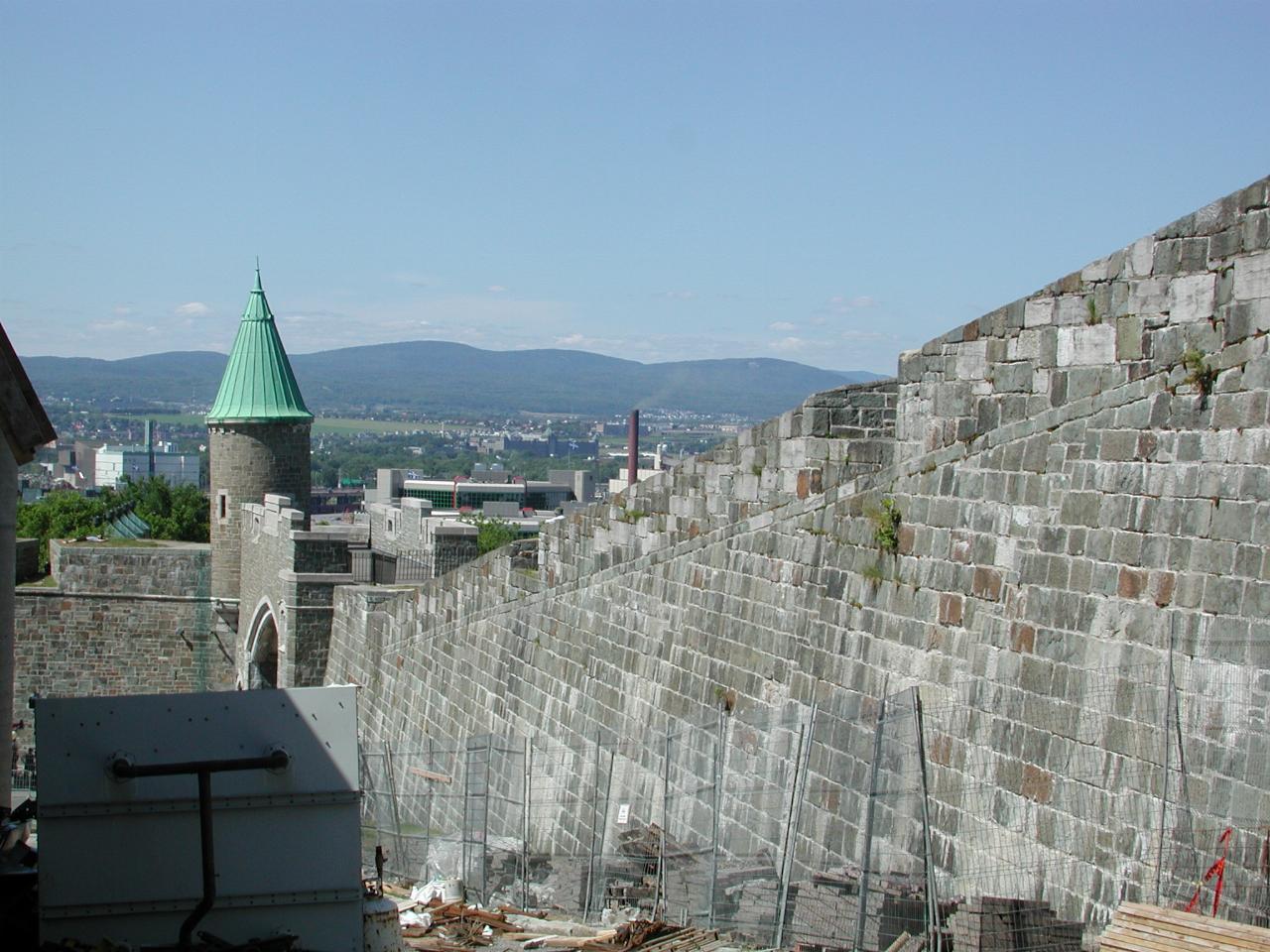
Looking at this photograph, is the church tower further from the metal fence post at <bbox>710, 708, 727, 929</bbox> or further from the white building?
the white building

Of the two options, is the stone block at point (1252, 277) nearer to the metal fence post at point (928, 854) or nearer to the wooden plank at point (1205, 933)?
the metal fence post at point (928, 854)

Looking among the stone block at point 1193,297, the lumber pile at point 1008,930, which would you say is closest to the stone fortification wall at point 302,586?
the lumber pile at point 1008,930

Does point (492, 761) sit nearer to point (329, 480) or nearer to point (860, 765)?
point (860, 765)

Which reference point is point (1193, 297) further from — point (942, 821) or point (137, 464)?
point (137, 464)

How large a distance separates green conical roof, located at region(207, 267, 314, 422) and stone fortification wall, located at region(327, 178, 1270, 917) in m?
21.9

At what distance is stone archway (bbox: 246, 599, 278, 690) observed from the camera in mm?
32031

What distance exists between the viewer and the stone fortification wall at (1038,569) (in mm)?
8234

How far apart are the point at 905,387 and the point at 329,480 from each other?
566 ft

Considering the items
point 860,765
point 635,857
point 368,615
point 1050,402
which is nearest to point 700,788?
point 635,857

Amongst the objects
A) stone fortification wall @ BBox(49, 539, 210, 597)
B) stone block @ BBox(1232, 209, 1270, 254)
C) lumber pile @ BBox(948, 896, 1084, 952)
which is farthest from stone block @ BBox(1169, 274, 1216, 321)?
stone fortification wall @ BBox(49, 539, 210, 597)

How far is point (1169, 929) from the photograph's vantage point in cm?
757

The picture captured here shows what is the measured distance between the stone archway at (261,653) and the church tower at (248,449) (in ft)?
7.75

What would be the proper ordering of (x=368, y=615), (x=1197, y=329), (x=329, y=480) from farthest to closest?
(x=329, y=480) → (x=368, y=615) → (x=1197, y=329)

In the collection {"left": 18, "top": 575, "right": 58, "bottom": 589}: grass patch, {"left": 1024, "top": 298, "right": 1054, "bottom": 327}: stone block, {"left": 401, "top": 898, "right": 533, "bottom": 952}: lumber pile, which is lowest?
{"left": 18, "top": 575, "right": 58, "bottom": 589}: grass patch
